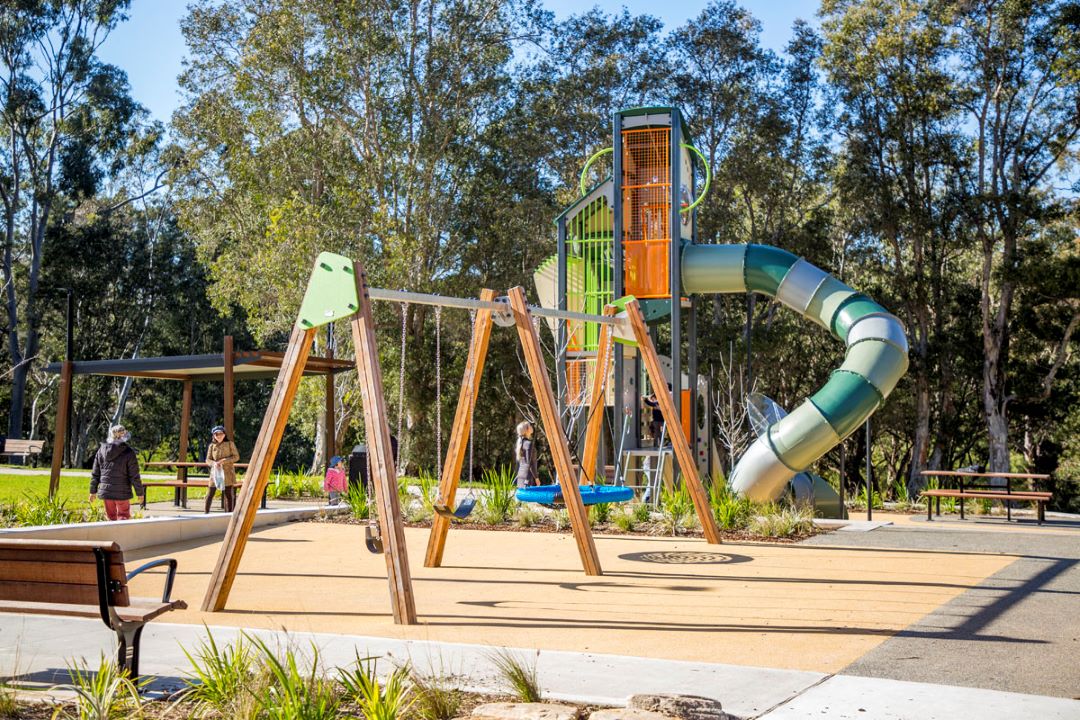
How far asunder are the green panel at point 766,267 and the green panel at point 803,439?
3136 mm

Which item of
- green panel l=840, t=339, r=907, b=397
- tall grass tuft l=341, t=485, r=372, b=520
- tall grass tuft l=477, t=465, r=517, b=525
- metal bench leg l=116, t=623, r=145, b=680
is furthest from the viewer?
green panel l=840, t=339, r=907, b=397

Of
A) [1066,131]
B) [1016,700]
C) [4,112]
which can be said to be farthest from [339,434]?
[1016,700]

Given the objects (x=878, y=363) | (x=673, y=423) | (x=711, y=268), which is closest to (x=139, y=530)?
(x=673, y=423)

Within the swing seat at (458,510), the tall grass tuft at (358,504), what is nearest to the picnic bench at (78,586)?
the swing seat at (458,510)

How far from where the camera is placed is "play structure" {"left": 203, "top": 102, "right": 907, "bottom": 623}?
33.1ft

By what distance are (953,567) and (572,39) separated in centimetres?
2729

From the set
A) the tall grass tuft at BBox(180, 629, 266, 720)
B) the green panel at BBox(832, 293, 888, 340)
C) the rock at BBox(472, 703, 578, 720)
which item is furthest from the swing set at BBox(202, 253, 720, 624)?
the green panel at BBox(832, 293, 888, 340)

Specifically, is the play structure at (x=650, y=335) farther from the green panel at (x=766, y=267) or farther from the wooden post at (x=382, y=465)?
the wooden post at (x=382, y=465)

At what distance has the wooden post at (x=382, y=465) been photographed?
23.6 feet

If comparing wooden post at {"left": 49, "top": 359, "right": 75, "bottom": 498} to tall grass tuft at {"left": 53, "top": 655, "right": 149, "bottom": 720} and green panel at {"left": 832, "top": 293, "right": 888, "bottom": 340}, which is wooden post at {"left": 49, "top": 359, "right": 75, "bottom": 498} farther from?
tall grass tuft at {"left": 53, "top": 655, "right": 149, "bottom": 720}

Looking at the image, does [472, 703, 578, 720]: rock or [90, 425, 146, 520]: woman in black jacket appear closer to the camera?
[472, 703, 578, 720]: rock

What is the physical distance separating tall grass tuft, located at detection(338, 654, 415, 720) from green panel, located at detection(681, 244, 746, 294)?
544 inches

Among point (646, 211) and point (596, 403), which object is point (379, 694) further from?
point (646, 211)

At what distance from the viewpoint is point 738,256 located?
59.4ft
